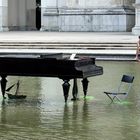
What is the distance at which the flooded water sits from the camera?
30.4ft

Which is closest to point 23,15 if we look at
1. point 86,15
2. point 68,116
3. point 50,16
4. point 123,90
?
point 50,16

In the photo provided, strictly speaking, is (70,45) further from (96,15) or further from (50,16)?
(50,16)

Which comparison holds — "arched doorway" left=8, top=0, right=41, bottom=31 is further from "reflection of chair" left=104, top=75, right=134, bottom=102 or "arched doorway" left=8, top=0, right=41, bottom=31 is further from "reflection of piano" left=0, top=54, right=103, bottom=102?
"reflection of piano" left=0, top=54, right=103, bottom=102

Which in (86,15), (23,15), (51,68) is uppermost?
(86,15)

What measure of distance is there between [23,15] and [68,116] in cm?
4591

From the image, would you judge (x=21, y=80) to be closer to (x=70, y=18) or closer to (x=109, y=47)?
(x=109, y=47)

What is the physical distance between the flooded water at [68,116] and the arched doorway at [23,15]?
3898 centimetres

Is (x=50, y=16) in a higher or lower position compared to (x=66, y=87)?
higher

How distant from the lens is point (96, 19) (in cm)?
4406

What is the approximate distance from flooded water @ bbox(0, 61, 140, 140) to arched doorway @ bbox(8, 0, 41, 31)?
38979 millimetres

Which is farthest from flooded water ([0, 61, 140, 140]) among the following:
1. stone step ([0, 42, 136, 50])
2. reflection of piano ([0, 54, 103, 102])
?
stone step ([0, 42, 136, 50])

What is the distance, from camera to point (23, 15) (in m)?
56.4

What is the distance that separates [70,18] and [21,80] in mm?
28174

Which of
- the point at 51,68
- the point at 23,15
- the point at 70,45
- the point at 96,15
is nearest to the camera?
the point at 51,68
